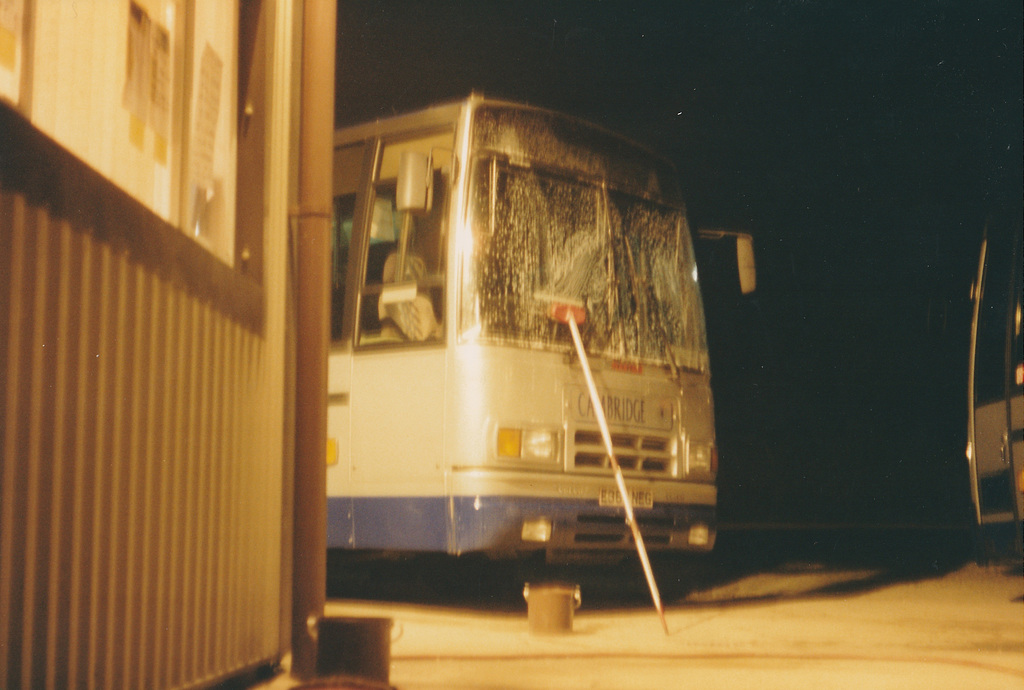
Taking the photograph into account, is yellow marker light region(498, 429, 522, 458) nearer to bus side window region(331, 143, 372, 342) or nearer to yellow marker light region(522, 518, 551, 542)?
yellow marker light region(522, 518, 551, 542)

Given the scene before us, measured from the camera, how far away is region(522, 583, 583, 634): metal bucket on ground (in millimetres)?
6316

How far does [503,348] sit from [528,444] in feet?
2.09

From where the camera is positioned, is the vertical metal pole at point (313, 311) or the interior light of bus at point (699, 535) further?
the interior light of bus at point (699, 535)

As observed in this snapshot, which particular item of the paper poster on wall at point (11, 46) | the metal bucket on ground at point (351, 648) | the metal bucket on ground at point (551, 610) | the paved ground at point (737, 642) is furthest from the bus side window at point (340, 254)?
the paper poster on wall at point (11, 46)

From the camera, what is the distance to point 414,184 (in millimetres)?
6961

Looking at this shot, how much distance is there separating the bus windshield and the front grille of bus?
1.87ft

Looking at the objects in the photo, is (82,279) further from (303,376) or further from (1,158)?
(303,376)

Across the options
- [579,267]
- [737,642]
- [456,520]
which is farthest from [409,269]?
[737,642]

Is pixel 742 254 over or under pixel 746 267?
over

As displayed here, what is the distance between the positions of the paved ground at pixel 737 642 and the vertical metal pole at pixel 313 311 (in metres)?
0.51

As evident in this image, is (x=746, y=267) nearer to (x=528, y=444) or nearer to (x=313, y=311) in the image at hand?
(x=528, y=444)

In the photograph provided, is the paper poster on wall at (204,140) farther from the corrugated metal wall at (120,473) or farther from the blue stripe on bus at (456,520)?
the blue stripe on bus at (456,520)

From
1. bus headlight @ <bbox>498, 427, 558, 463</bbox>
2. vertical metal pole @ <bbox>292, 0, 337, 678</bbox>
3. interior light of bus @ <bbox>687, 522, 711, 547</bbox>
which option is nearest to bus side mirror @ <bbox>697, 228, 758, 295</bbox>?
interior light of bus @ <bbox>687, 522, 711, 547</bbox>

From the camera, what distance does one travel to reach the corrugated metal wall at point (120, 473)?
2479 millimetres
